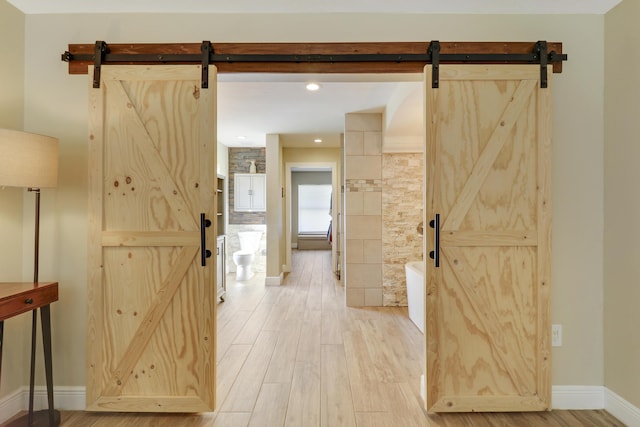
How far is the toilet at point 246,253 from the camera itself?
554cm

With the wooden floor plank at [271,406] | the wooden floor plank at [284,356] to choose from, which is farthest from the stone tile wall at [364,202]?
the wooden floor plank at [271,406]

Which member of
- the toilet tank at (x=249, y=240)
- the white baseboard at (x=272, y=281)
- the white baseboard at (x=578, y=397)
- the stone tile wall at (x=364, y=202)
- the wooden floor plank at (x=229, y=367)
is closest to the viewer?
the white baseboard at (x=578, y=397)

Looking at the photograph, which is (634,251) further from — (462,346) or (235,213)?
(235,213)

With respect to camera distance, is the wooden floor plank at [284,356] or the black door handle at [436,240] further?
the wooden floor plank at [284,356]

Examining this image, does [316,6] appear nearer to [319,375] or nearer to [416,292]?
[319,375]

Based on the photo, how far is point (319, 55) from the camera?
1.97 m

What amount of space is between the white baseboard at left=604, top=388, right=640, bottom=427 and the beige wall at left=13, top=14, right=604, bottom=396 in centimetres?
8

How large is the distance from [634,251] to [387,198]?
8.51 ft

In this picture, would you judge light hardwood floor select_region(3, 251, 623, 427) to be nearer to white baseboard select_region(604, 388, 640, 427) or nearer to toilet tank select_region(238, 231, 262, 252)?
white baseboard select_region(604, 388, 640, 427)

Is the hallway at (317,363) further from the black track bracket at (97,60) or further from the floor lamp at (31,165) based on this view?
the black track bracket at (97,60)

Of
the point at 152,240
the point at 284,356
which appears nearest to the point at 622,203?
the point at 284,356

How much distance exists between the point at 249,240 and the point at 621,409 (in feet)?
17.3

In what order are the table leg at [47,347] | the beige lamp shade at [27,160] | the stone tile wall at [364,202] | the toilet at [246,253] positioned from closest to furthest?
the beige lamp shade at [27,160]
the table leg at [47,347]
the stone tile wall at [364,202]
the toilet at [246,253]

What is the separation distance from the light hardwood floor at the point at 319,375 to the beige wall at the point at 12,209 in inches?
17.0
